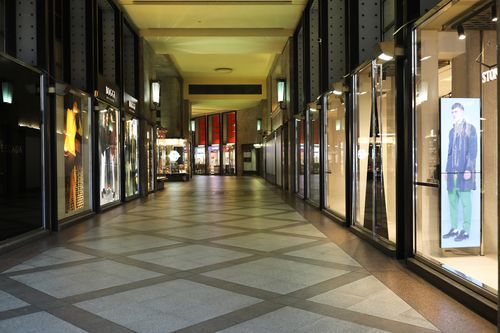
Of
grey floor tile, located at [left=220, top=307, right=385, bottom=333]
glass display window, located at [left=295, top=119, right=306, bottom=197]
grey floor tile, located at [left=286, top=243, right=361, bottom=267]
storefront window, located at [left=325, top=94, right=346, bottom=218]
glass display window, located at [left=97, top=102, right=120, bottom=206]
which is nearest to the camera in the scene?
grey floor tile, located at [left=220, top=307, right=385, bottom=333]

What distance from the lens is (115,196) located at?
11.8 m

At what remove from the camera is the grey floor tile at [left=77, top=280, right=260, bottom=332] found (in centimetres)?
320

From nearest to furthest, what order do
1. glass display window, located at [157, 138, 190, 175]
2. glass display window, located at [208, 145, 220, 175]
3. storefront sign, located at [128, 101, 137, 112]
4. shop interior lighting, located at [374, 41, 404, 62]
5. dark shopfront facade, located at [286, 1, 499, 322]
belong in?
dark shopfront facade, located at [286, 1, 499, 322] < shop interior lighting, located at [374, 41, 404, 62] < storefront sign, located at [128, 101, 137, 112] < glass display window, located at [157, 138, 190, 175] < glass display window, located at [208, 145, 220, 175]

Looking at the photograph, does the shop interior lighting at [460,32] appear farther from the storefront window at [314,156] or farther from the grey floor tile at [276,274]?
the storefront window at [314,156]

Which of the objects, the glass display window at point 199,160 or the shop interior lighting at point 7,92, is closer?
the shop interior lighting at point 7,92

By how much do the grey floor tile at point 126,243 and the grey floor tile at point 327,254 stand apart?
1.88 m

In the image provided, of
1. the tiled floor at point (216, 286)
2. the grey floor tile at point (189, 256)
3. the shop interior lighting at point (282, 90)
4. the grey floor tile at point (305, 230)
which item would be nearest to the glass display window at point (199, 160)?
the shop interior lighting at point (282, 90)

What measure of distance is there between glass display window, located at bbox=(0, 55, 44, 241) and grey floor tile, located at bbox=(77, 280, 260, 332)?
9.60 feet

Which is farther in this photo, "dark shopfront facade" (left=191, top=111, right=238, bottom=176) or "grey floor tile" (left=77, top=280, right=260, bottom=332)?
"dark shopfront facade" (left=191, top=111, right=238, bottom=176)

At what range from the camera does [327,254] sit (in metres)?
5.48

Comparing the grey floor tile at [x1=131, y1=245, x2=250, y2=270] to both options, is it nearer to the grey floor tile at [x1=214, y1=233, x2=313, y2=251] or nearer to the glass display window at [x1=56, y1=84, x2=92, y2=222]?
the grey floor tile at [x1=214, y1=233, x2=313, y2=251]

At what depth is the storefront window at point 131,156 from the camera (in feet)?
42.5

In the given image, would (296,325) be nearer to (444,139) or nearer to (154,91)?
(444,139)

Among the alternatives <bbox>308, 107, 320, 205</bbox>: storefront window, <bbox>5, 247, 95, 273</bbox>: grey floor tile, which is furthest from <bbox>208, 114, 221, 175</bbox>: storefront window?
<bbox>5, 247, 95, 273</bbox>: grey floor tile
